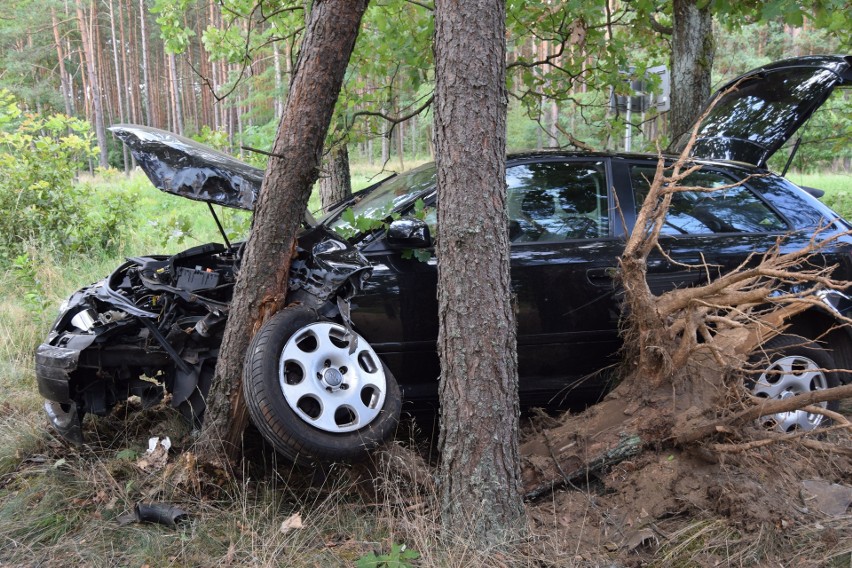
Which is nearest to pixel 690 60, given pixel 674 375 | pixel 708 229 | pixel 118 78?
pixel 708 229

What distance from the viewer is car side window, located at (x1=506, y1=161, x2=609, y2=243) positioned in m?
4.04

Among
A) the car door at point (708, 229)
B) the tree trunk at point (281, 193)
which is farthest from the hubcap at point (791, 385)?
the tree trunk at point (281, 193)

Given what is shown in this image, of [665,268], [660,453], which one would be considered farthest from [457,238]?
[665,268]

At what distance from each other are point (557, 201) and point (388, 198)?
3.53 feet

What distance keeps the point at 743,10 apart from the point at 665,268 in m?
3.55

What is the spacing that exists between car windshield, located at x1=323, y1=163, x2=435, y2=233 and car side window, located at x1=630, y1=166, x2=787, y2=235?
1368mm

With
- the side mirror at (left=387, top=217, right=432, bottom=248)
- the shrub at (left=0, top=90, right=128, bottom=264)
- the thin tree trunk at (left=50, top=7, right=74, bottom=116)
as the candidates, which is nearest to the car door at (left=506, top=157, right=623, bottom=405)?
the side mirror at (left=387, top=217, right=432, bottom=248)

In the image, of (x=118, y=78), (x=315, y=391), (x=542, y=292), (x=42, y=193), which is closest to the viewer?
(x=315, y=391)

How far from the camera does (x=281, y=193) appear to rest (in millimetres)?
3457

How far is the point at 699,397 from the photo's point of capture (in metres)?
3.45

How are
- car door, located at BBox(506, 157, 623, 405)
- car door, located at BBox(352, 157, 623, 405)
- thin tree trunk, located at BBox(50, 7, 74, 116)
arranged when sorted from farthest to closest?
thin tree trunk, located at BBox(50, 7, 74, 116) → car door, located at BBox(506, 157, 623, 405) → car door, located at BBox(352, 157, 623, 405)

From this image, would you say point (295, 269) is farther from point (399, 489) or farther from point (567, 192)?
point (567, 192)

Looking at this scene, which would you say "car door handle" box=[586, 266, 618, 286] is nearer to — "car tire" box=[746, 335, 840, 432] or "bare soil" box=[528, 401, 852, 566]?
"car tire" box=[746, 335, 840, 432]

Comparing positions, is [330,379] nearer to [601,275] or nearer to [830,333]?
[601,275]
